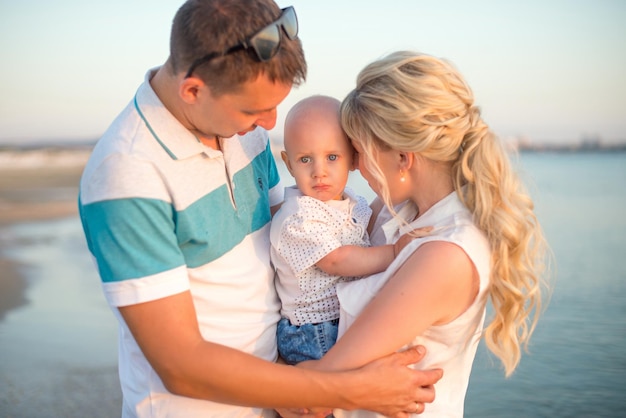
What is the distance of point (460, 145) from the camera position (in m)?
2.35

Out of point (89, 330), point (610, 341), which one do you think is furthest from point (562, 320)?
point (89, 330)

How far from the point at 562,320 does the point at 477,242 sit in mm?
4801

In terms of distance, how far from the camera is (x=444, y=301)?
7.07 feet

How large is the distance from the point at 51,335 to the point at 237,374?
15.1 ft

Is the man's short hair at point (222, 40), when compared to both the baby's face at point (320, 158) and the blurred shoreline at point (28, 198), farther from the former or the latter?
the blurred shoreline at point (28, 198)

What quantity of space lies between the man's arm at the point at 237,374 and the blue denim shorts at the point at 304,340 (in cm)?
32

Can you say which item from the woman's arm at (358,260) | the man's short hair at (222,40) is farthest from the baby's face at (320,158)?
the man's short hair at (222,40)

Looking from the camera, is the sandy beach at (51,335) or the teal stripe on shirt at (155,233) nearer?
the teal stripe on shirt at (155,233)

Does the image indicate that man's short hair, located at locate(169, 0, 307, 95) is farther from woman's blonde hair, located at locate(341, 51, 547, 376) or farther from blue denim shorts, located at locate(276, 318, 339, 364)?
blue denim shorts, located at locate(276, 318, 339, 364)

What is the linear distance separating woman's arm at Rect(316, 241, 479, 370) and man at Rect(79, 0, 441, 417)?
78 mm

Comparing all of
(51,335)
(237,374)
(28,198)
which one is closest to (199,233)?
(237,374)

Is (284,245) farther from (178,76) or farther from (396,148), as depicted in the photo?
(178,76)

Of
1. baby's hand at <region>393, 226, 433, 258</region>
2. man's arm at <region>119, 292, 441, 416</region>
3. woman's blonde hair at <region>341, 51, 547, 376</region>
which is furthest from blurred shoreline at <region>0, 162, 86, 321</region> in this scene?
woman's blonde hair at <region>341, 51, 547, 376</region>

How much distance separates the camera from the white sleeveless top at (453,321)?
2221mm
